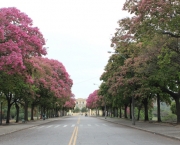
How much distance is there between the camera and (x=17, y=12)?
77.8 ft

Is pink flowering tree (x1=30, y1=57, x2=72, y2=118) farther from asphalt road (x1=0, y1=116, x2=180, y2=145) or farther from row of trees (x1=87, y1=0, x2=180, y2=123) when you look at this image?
asphalt road (x1=0, y1=116, x2=180, y2=145)

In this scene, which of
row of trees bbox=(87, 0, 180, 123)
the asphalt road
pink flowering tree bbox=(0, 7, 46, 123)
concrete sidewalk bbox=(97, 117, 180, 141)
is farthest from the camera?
pink flowering tree bbox=(0, 7, 46, 123)

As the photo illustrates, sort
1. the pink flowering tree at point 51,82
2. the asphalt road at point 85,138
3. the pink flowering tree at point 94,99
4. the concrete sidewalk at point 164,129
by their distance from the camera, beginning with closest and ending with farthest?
1. the asphalt road at point 85,138
2. the concrete sidewalk at point 164,129
3. the pink flowering tree at point 51,82
4. the pink flowering tree at point 94,99

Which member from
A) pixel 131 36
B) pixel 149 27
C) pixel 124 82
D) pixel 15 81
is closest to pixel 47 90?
pixel 124 82

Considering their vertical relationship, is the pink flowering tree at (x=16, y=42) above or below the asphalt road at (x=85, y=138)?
above

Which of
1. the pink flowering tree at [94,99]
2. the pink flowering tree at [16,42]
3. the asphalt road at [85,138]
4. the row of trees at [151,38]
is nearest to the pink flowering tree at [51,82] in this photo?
the row of trees at [151,38]

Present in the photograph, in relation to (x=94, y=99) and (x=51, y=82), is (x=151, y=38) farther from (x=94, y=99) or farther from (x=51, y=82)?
(x=94, y=99)

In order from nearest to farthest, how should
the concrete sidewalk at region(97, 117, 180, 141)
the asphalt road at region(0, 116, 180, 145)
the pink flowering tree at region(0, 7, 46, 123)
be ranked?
the asphalt road at region(0, 116, 180, 145), the concrete sidewalk at region(97, 117, 180, 141), the pink flowering tree at region(0, 7, 46, 123)

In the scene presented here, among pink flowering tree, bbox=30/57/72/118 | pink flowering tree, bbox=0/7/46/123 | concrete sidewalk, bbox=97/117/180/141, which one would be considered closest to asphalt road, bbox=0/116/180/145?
concrete sidewalk, bbox=97/117/180/141

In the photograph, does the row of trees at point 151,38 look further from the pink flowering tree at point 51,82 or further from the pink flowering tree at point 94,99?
the pink flowering tree at point 94,99

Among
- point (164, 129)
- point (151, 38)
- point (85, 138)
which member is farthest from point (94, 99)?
point (85, 138)

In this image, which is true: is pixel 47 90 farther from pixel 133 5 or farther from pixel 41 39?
pixel 133 5

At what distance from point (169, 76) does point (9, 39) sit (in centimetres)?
1575

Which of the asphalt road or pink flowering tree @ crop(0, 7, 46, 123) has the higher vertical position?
pink flowering tree @ crop(0, 7, 46, 123)
